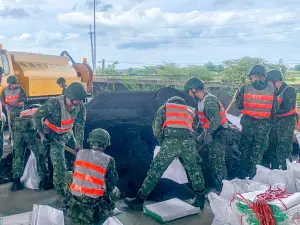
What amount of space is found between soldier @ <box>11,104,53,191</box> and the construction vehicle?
3258 mm

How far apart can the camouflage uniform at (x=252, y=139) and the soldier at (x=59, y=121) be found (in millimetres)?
2303

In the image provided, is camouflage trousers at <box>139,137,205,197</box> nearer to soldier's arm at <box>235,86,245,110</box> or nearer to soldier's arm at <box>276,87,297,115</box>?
soldier's arm at <box>235,86,245,110</box>

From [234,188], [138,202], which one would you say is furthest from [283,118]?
[138,202]

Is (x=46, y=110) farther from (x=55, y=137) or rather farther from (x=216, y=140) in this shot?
(x=216, y=140)

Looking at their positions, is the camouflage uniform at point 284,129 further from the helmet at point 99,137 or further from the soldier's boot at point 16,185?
the soldier's boot at point 16,185

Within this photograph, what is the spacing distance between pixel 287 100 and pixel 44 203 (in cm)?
362

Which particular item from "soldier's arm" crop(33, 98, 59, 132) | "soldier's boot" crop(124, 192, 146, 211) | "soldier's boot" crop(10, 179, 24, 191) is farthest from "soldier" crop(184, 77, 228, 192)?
"soldier's boot" crop(10, 179, 24, 191)

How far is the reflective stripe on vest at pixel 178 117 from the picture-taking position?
3.77 meters

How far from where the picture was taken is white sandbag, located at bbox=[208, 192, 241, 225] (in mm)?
3084

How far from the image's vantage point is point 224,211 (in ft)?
10.7

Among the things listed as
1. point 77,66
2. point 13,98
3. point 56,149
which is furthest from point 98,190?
point 77,66

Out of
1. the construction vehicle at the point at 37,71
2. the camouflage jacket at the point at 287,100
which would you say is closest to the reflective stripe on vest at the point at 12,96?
the construction vehicle at the point at 37,71

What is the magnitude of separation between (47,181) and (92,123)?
3.51ft

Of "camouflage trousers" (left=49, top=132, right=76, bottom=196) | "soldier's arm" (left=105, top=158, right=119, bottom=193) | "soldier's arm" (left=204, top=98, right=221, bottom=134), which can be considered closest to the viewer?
"soldier's arm" (left=105, top=158, right=119, bottom=193)
